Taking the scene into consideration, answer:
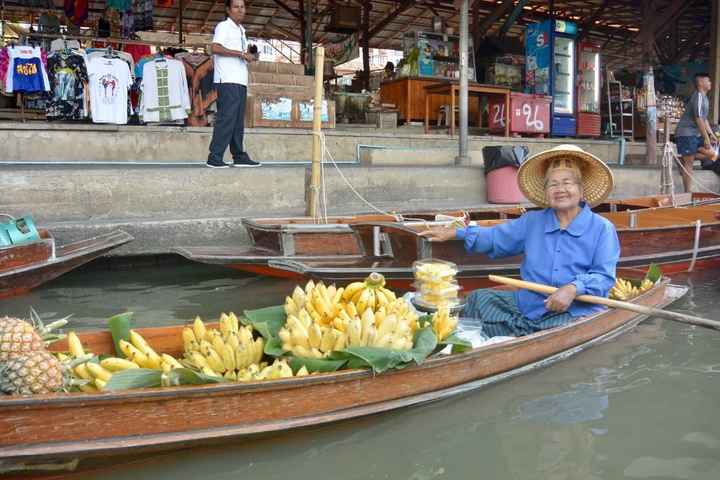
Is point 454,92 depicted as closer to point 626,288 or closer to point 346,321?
point 626,288

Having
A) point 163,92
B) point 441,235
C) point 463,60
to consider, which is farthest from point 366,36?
point 441,235

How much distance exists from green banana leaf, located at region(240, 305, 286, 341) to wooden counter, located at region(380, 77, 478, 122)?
9.56 metres

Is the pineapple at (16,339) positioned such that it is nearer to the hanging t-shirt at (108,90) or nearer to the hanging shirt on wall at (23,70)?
the hanging t-shirt at (108,90)

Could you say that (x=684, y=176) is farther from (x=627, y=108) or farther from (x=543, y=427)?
(x=543, y=427)

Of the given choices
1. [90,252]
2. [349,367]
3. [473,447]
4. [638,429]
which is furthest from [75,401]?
[90,252]

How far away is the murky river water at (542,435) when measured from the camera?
2801 mm

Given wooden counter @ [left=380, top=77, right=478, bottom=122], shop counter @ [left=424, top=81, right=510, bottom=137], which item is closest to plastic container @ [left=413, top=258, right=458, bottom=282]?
shop counter @ [left=424, top=81, right=510, bottom=137]

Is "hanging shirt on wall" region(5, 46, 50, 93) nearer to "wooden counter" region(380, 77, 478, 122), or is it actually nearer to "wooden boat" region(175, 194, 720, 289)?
"wooden boat" region(175, 194, 720, 289)

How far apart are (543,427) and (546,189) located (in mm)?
1352

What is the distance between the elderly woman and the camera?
360 cm

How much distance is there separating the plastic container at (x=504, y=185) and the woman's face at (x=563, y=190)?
528 centimetres

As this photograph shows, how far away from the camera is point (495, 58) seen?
1447cm

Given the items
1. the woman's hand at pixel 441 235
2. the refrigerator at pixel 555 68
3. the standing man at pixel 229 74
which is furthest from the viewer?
the refrigerator at pixel 555 68

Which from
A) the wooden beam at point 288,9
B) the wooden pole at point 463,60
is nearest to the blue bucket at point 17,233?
the wooden pole at point 463,60
